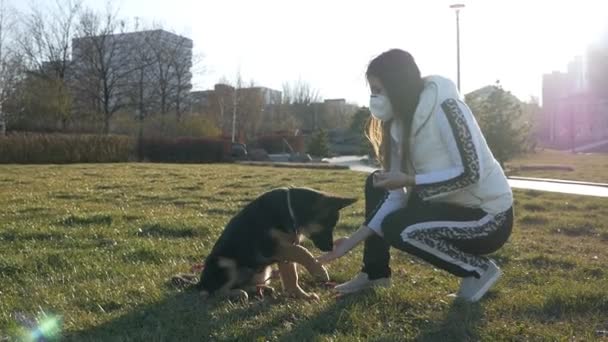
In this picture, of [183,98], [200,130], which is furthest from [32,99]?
[183,98]

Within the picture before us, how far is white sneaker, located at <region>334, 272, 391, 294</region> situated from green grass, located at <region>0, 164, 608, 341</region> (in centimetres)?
11

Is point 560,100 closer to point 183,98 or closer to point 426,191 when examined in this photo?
point 183,98

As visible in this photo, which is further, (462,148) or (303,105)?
(303,105)

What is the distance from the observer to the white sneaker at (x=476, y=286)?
12.2ft

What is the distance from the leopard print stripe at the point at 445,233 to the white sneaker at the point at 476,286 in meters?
0.24

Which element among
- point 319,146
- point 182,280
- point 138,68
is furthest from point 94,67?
point 182,280

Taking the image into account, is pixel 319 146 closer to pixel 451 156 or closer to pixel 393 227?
pixel 393 227

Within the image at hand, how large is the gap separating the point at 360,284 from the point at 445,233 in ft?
Answer: 2.64

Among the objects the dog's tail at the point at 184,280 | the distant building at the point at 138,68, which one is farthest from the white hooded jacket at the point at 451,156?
the distant building at the point at 138,68

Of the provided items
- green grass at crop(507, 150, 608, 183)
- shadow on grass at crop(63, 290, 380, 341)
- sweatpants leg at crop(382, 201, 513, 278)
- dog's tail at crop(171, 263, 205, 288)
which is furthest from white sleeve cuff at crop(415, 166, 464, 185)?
green grass at crop(507, 150, 608, 183)

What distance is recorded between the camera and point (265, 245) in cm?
401

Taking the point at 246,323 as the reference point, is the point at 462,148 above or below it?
above

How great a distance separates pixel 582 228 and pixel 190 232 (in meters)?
Answer: 5.02

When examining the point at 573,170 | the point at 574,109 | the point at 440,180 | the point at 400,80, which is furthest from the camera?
the point at 574,109
